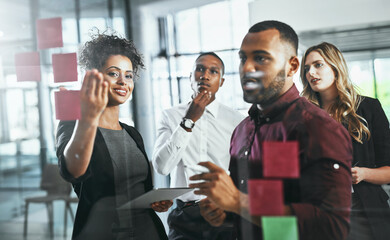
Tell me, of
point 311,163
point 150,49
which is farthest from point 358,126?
point 150,49

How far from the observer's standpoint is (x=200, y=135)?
139 cm

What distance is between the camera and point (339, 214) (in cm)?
120

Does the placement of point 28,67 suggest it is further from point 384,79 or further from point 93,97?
point 384,79

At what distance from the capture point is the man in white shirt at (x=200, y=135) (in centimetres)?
137

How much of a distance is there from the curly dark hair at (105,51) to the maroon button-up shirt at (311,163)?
58 cm

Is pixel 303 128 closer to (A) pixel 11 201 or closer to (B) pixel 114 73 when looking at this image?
(B) pixel 114 73

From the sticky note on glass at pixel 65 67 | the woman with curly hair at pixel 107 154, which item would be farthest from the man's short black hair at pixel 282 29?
the sticky note on glass at pixel 65 67

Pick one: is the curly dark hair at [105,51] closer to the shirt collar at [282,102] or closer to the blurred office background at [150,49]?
the blurred office background at [150,49]

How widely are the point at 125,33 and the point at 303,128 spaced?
871 millimetres

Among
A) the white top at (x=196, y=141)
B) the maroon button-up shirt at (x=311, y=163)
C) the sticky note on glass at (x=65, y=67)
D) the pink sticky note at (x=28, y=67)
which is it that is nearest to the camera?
the maroon button-up shirt at (x=311, y=163)

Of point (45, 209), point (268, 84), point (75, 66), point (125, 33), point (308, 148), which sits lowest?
point (45, 209)

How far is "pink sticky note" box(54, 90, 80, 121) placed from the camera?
4.69 ft

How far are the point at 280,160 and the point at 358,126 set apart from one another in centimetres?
31

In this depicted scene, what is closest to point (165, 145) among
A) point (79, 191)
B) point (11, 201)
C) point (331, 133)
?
point (79, 191)
